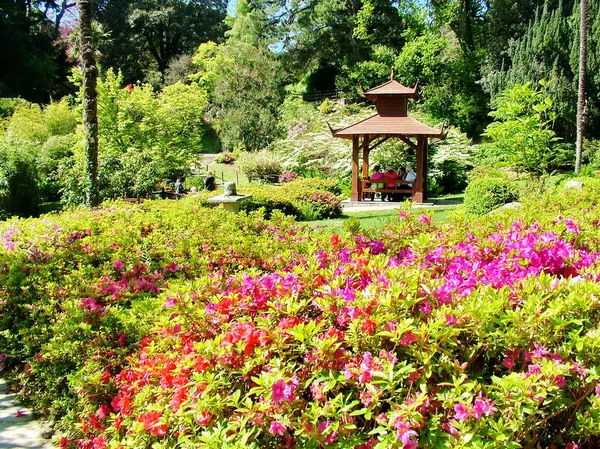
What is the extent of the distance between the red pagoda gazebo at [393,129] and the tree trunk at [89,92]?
7.20 m

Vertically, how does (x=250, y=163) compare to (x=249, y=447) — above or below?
above

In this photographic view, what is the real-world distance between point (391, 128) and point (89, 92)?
28.6 feet

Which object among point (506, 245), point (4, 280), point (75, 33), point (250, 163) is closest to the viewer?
point (506, 245)

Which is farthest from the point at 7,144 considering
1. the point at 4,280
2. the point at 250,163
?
the point at 4,280

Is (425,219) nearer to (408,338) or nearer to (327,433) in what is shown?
(408,338)

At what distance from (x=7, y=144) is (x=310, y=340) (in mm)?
16062

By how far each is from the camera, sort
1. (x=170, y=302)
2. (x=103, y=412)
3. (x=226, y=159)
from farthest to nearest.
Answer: (x=226, y=159) → (x=103, y=412) → (x=170, y=302)

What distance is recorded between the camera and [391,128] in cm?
1576

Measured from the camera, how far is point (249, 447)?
1692mm

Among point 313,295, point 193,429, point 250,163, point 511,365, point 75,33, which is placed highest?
point 75,33

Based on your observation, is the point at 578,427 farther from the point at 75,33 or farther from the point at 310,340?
the point at 75,33

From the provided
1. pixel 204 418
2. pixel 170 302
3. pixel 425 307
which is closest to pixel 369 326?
pixel 425 307

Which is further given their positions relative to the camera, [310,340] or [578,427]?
[310,340]

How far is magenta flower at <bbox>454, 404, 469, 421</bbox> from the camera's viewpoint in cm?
159
